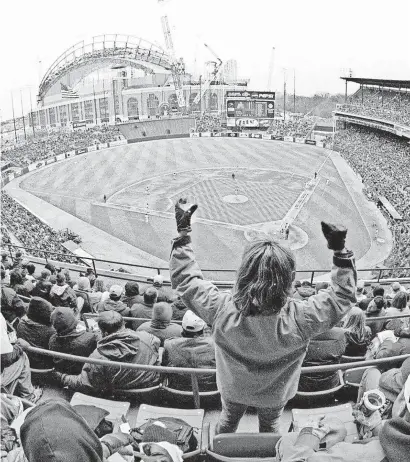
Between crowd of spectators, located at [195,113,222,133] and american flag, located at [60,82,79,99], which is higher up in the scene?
american flag, located at [60,82,79,99]

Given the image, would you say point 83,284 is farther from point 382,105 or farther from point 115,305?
point 382,105

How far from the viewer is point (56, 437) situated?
7.92 ft

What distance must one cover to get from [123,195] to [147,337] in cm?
3225

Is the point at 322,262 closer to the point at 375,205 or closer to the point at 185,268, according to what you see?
the point at 375,205

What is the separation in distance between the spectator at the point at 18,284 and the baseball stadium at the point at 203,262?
4 centimetres

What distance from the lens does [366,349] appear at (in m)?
5.70

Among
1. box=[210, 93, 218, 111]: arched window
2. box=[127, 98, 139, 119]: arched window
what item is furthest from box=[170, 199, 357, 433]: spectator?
box=[210, 93, 218, 111]: arched window

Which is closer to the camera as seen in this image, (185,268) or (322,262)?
(185,268)

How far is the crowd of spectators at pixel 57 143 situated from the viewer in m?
49.5

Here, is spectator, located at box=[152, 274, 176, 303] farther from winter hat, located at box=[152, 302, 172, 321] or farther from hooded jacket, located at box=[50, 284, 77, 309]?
winter hat, located at box=[152, 302, 172, 321]

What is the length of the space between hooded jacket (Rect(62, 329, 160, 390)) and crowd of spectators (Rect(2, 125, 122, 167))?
45.9 meters

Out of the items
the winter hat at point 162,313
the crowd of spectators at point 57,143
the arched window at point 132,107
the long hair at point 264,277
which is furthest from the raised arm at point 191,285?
the arched window at point 132,107

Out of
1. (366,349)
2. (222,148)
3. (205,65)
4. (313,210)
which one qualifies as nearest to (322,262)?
(313,210)

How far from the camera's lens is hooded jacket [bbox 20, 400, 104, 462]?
2.39 metres
